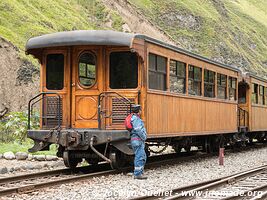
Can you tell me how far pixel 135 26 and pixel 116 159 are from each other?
46.7m

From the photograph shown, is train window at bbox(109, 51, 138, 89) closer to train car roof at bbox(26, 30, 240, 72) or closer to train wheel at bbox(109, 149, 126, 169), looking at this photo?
train car roof at bbox(26, 30, 240, 72)

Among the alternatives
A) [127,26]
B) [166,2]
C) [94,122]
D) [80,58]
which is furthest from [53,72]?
[166,2]

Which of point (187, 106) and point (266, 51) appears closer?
point (187, 106)

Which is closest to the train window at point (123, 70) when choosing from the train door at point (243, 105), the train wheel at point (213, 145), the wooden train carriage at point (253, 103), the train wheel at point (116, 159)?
the train wheel at point (116, 159)

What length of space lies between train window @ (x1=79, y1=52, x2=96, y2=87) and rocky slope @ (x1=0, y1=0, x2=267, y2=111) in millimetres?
15276

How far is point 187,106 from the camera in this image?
15.3 metres

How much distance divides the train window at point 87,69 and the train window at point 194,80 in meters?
3.53

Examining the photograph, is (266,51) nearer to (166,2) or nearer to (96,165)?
(166,2)

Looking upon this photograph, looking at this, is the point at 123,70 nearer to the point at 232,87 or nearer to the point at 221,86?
the point at 221,86

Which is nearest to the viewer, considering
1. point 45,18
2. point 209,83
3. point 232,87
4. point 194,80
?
point 194,80

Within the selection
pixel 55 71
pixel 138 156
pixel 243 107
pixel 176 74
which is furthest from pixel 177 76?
pixel 243 107

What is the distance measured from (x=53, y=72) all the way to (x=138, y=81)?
7.90 feet

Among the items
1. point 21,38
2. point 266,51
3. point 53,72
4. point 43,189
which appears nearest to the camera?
point 43,189

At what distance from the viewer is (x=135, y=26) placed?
58281 mm
